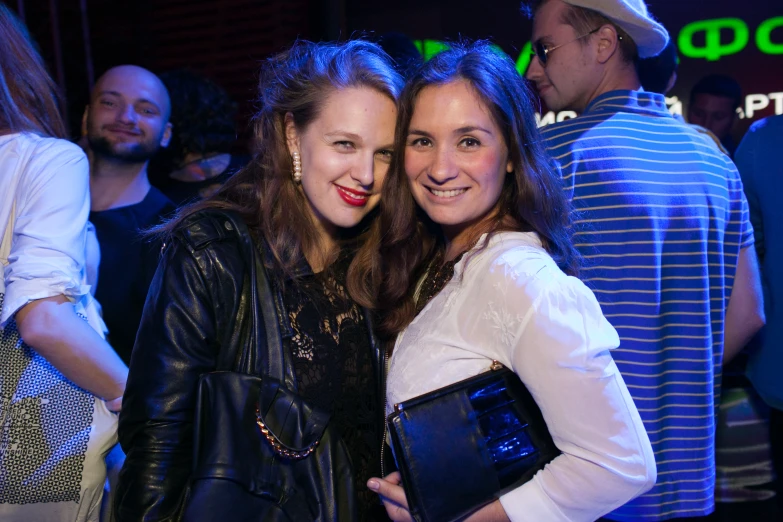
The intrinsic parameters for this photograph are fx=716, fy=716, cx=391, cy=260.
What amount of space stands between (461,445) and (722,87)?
295cm

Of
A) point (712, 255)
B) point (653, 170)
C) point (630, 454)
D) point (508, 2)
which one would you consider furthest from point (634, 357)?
point (508, 2)

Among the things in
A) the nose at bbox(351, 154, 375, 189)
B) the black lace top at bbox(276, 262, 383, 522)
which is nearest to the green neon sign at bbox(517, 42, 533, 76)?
the nose at bbox(351, 154, 375, 189)

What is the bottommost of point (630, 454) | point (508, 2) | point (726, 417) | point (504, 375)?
point (726, 417)

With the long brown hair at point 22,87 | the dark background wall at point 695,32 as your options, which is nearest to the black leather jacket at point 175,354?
the long brown hair at point 22,87

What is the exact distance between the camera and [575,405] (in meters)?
1.43

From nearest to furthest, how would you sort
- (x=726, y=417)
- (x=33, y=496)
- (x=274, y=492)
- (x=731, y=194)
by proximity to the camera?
(x=274, y=492) < (x=33, y=496) < (x=731, y=194) < (x=726, y=417)

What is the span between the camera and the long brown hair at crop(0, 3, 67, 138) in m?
2.08

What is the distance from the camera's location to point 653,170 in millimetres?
2104

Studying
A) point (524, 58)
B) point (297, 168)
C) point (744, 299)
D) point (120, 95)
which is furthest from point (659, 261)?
point (120, 95)

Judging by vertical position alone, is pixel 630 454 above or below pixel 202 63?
below

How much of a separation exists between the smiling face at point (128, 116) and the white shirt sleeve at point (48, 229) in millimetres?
1249

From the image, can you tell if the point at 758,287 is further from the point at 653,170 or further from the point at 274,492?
the point at 274,492

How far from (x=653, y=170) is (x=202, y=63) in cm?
389

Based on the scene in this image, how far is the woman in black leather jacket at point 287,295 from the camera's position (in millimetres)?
1554
